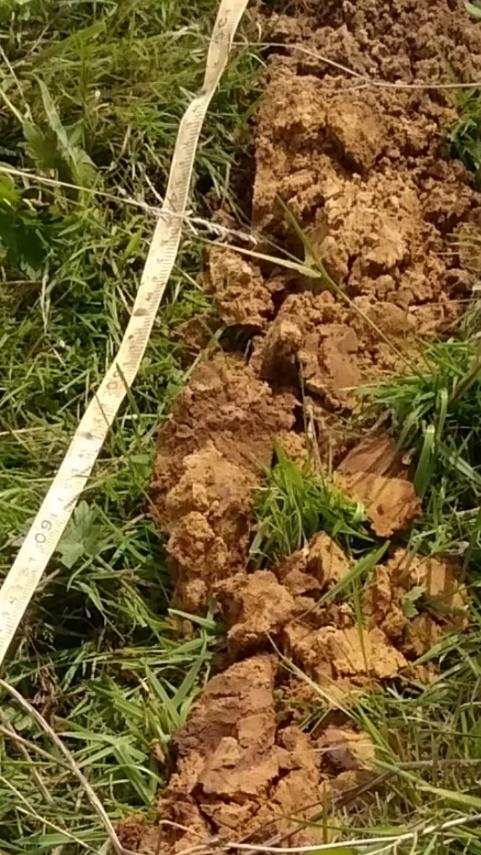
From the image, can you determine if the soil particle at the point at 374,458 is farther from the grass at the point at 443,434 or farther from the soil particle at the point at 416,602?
the soil particle at the point at 416,602

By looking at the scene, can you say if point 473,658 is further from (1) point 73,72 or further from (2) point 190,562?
(1) point 73,72

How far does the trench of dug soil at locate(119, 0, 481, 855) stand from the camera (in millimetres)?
1623

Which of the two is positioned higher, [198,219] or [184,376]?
[198,219]

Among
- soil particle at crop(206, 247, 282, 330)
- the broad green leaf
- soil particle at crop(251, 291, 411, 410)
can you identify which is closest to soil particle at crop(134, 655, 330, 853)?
soil particle at crop(251, 291, 411, 410)

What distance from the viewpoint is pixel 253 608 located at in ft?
5.65

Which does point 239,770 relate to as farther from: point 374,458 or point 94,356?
point 94,356

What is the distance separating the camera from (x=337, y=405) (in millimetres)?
1883

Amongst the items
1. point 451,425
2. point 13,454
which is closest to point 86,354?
point 13,454

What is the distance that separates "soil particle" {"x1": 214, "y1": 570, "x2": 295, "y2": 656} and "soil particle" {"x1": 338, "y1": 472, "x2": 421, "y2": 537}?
18 centimetres

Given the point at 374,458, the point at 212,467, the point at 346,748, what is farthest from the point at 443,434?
the point at 346,748

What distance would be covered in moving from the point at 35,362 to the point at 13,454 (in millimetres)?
171

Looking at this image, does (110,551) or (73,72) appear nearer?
(110,551)

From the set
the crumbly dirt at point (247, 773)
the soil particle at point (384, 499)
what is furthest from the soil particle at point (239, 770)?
the soil particle at point (384, 499)

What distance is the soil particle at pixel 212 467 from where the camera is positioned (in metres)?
1.79
